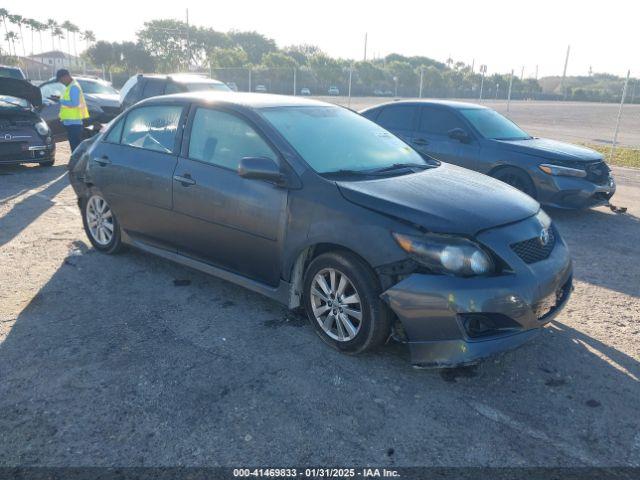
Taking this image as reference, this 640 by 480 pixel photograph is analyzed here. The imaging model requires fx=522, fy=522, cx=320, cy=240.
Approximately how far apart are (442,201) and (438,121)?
5.15m

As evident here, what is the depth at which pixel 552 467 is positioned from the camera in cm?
256

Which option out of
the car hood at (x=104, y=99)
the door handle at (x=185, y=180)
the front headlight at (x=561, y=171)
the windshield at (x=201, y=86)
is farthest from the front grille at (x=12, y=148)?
the front headlight at (x=561, y=171)

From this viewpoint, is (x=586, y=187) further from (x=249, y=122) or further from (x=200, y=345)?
(x=200, y=345)

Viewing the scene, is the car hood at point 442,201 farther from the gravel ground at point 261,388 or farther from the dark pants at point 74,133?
the dark pants at point 74,133

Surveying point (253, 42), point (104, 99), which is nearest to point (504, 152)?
point (104, 99)

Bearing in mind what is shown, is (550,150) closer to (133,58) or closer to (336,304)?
(336,304)

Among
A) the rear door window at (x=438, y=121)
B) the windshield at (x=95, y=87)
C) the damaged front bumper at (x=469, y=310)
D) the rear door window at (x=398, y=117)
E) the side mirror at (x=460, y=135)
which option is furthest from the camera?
the windshield at (x=95, y=87)

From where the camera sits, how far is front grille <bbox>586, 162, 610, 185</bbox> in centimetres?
725

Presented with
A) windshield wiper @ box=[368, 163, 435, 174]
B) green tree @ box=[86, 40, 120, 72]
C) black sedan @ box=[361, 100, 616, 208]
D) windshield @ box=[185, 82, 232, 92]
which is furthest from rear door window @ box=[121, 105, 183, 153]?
green tree @ box=[86, 40, 120, 72]

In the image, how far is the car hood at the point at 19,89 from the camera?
32.4 ft

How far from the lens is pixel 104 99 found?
600 inches

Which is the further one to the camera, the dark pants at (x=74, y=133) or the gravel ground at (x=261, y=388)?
the dark pants at (x=74, y=133)

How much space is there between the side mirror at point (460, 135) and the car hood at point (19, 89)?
26.0 ft

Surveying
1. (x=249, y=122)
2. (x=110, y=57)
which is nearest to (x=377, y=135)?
(x=249, y=122)
